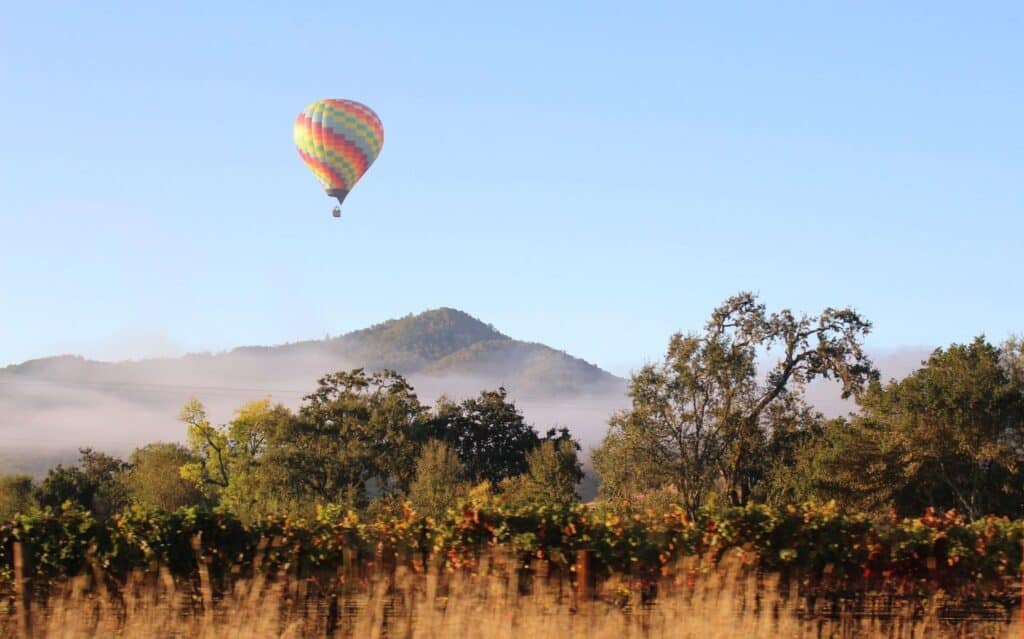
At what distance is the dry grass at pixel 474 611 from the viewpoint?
383 inches

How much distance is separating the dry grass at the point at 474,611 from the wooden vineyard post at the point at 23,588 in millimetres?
96

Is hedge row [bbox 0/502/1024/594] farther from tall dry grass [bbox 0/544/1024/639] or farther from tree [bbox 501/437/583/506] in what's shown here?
tree [bbox 501/437/583/506]

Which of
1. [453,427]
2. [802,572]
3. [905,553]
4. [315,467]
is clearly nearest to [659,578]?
[802,572]

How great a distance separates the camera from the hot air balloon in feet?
207

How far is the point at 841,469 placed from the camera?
50.1 meters

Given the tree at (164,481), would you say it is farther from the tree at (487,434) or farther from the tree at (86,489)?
the tree at (487,434)

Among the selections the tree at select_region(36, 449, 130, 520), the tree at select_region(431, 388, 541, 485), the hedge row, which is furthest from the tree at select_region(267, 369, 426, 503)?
the hedge row

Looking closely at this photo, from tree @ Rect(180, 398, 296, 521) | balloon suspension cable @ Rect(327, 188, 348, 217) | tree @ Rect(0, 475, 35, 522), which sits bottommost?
tree @ Rect(0, 475, 35, 522)

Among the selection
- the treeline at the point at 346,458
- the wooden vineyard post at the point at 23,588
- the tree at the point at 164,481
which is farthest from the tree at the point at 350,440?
the wooden vineyard post at the point at 23,588

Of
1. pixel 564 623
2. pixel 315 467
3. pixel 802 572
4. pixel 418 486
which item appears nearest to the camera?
pixel 564 623

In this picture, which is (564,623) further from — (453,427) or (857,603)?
(453,427)

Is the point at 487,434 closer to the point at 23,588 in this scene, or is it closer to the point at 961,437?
the point at 961,437

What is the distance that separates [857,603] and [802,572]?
553 millimetres

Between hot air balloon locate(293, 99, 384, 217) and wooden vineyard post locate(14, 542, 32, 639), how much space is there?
52743 mm
